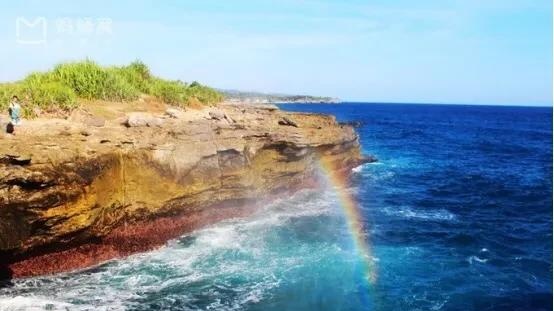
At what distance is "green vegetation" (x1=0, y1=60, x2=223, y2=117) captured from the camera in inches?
979

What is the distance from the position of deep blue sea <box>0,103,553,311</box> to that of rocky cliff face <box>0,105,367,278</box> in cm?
99

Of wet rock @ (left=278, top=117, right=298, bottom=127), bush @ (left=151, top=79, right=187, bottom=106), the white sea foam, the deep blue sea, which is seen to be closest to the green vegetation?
bush @ (left=151, top=79, right=187, bottom=106)

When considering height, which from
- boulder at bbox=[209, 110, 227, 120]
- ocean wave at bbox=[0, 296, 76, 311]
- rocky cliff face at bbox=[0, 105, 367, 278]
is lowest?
ocean wave at bbox=[0, 296, 76, 311]

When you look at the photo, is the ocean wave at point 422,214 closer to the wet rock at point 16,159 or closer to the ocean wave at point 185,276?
the ocean wave at point 185,276

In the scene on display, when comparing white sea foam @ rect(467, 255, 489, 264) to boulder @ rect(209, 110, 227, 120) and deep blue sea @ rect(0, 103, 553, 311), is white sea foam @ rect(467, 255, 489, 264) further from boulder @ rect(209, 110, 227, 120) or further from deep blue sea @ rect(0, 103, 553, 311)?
boulder @ rect(209, 110, 227, 120)

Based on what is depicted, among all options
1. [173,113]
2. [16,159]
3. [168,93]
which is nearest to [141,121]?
[173,113]

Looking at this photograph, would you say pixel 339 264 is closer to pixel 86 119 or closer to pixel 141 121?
pixel 141 121

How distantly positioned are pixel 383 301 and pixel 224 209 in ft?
38.9

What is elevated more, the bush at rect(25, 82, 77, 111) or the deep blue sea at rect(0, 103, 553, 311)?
the bush at rect(25, 82, 77, 111)

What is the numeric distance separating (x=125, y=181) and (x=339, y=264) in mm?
10370

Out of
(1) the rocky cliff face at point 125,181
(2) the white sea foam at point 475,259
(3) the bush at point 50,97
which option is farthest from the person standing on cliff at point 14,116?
(2) the white sea foam at point 475,259

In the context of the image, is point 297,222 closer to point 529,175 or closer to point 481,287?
point 481,287

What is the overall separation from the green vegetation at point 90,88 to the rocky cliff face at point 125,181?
84.5 inches

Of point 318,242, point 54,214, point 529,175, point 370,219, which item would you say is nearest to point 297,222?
point 318,242
